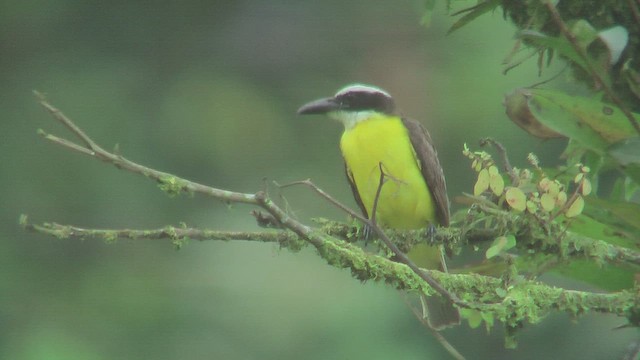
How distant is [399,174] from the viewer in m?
3.99

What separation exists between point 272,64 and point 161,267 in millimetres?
2396

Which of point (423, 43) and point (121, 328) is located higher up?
point (423, 43)

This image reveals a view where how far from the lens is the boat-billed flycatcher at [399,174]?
3.96m

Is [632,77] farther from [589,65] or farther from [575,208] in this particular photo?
[575,208]

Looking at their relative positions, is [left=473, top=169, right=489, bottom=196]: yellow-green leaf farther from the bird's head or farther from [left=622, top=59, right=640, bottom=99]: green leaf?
the bird's head

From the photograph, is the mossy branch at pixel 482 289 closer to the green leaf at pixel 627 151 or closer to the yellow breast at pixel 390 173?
the green leaf at pixel 627 151

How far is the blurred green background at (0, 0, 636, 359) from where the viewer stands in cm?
782

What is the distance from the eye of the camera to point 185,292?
8852 mm

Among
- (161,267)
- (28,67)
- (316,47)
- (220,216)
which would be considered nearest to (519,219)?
(220,216)

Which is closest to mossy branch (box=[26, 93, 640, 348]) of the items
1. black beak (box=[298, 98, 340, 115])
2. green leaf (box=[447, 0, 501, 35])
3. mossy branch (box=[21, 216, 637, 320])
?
mossy branch (box=[21, 216, 637, 320])

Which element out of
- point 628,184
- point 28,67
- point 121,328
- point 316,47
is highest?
point 28,67

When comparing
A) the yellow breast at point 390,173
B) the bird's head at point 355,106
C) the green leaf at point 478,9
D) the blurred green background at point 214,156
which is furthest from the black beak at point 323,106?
the blurred green background at point 214,156

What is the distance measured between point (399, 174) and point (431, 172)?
0.35 feet

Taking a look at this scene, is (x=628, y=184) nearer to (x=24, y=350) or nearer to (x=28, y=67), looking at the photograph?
(x=24, y=350)
